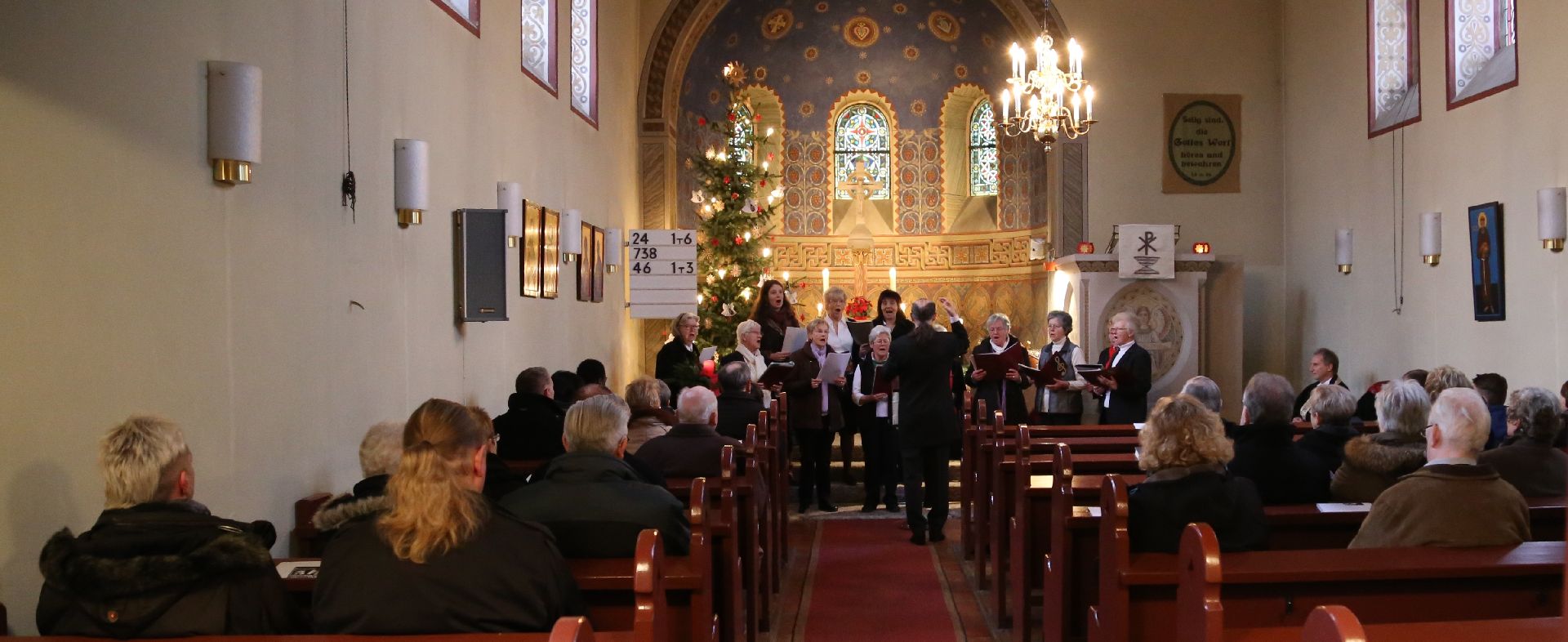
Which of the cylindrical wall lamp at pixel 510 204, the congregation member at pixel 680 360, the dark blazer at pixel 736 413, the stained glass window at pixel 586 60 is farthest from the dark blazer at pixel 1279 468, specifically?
the stained glass window at pixel 586 60

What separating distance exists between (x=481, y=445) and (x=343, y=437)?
262 cm

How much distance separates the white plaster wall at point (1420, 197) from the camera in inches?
311

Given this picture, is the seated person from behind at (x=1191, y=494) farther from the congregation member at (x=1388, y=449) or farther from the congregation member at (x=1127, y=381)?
the congregation member at (x=1127, y=381)

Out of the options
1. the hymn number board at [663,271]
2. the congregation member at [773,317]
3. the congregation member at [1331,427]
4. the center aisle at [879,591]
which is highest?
the hymn number board at [663,271]

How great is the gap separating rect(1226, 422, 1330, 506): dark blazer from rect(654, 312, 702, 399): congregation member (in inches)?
199

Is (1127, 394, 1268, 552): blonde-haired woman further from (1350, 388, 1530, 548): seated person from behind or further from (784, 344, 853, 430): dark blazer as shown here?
(784, 344, 853, 430): dark blazer

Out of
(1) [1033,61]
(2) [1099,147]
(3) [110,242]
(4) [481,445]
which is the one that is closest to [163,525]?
(4) [481,445]

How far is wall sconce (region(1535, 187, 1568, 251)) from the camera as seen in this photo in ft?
24.7

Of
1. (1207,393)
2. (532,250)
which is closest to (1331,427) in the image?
(1207,393)

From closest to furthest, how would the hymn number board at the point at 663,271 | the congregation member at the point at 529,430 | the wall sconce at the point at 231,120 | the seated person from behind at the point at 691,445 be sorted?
the wall sconce at the point at 231,120 < the seated person from behind at the point at 691,445 < the congregation member at the point at 529,430 < the hymn number board at the point at 663,271

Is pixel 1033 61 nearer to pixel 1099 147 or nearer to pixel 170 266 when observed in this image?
pixel 1099 147

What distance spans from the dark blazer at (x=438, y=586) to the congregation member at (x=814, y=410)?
5.96 meters

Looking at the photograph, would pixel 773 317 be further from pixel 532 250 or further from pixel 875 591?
pixel 875 591

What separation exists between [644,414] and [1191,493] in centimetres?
300
